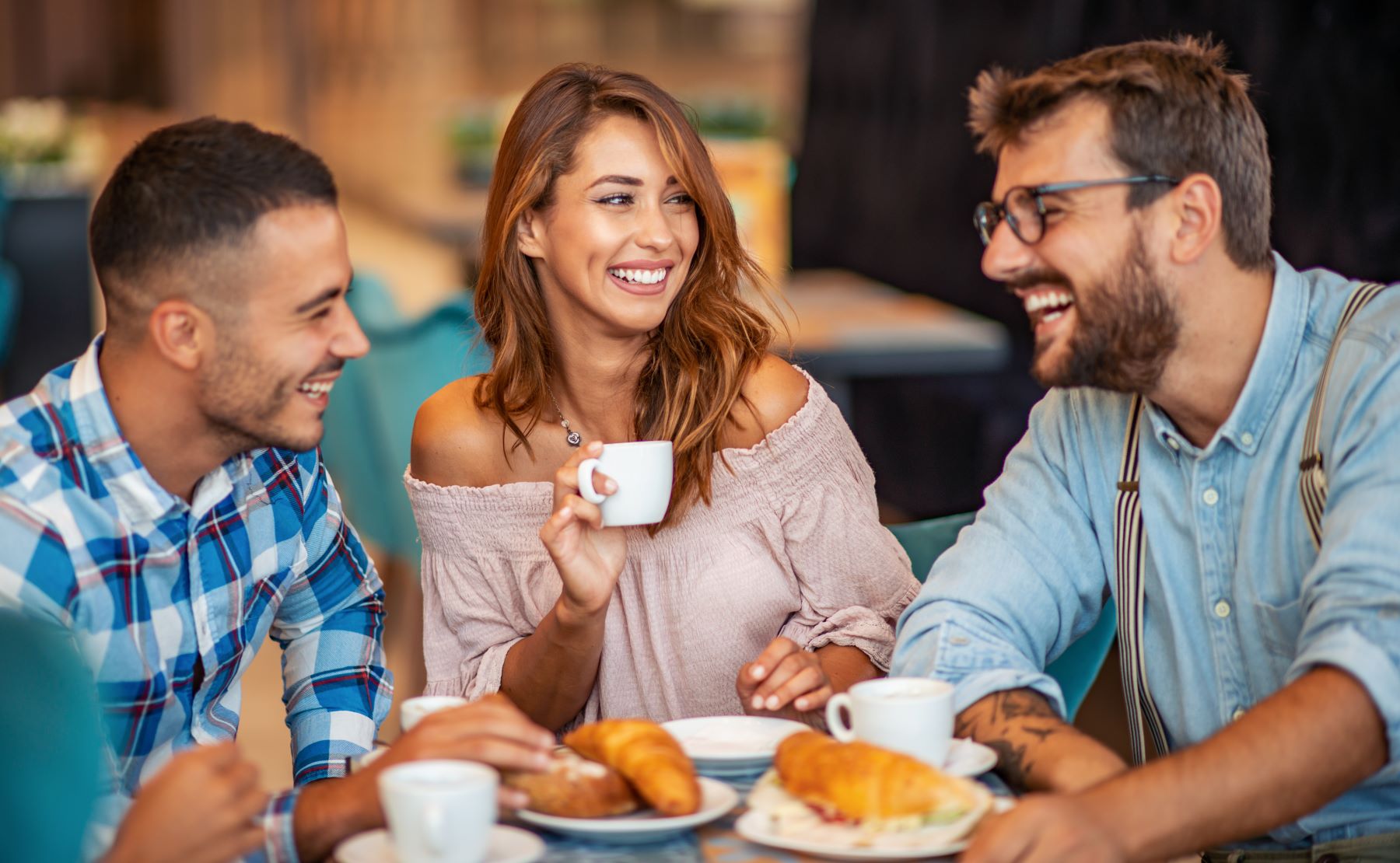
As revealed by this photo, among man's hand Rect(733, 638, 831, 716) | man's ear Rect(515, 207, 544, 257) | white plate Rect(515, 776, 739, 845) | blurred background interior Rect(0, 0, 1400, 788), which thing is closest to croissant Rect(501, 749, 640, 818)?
white plate Rect(515, 776, 739, 845)

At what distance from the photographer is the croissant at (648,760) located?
1.27 m

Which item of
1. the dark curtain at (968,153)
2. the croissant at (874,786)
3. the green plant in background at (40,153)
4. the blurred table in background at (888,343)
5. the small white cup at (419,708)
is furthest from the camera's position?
the green plant in background at (40,153)

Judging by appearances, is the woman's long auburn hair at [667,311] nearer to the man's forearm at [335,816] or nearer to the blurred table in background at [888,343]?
the man's forearm at [335,816]

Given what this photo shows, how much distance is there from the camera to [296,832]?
4.30ft

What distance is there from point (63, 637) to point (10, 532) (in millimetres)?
278

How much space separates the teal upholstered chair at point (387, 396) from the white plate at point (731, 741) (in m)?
1.48

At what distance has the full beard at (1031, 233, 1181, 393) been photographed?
5.34ft

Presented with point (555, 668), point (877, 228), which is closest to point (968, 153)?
point (877, 228)

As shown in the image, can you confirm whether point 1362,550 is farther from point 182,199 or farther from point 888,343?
point 888,343

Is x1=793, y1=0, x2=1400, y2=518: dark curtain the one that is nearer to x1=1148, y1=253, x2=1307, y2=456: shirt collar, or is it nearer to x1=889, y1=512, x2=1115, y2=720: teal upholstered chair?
x1=889, y1=512, x2=1115, y2=720: teal upholstered chair

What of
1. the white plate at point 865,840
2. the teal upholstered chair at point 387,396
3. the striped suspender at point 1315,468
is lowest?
the teal upholstered chair at point 387,396

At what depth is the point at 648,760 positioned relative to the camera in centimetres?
130

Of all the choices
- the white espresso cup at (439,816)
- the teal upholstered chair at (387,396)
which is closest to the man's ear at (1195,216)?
the white espresso cup at (439,816)

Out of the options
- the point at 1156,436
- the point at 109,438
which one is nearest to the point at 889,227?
the point at 1156,436
